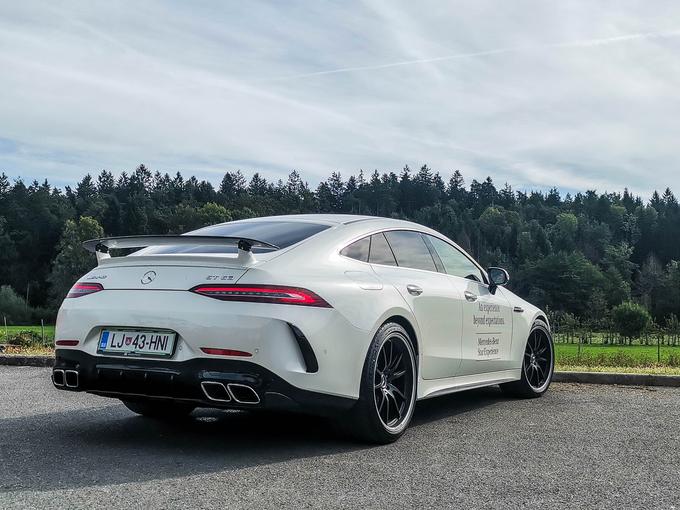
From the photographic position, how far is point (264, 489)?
4098 mm

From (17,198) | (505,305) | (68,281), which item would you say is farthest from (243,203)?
(505,305)

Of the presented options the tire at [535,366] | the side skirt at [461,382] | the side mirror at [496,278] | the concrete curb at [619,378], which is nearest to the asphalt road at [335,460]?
the side skirt at [461,382]

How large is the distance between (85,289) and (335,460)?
1.94 metres

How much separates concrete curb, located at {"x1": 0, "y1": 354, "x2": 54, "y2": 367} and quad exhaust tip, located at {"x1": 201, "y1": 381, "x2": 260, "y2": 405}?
640 centimetres

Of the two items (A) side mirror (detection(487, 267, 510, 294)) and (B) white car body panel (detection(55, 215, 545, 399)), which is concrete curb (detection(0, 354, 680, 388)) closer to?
(A) side mirror (detection(487, 267, 510, 294))

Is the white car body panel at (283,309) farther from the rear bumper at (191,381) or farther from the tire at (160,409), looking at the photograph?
the tire at (160,409)

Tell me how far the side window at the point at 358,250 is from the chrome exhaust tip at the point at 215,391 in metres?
1.25

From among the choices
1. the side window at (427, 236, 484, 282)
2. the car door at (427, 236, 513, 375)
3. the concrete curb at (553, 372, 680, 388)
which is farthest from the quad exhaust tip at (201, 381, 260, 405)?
the concrete curb at (553, 372, 680, 388)

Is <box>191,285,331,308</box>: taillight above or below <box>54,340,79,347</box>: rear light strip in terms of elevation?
above

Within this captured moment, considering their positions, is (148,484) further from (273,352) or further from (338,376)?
(338,376)

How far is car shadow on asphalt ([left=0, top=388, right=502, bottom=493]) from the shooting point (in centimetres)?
438

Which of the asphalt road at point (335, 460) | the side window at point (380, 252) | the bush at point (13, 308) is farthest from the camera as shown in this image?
the bush at point (13, 308)

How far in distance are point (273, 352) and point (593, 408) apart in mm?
3494

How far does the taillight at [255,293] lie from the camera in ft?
15.8
